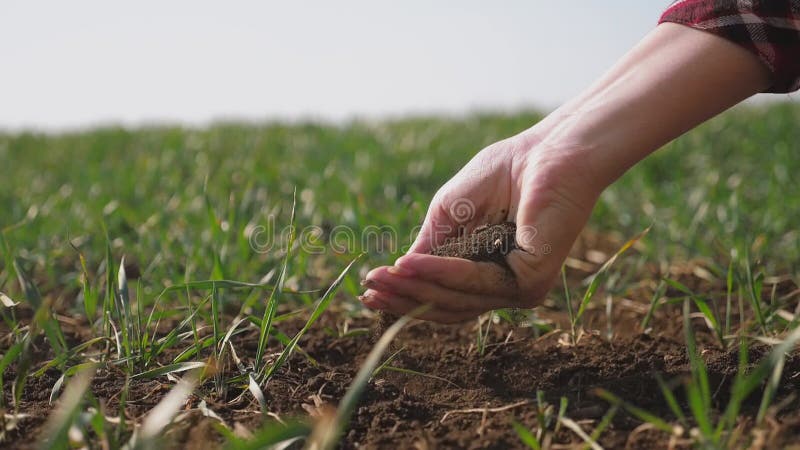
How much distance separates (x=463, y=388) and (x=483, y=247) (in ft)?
1.12

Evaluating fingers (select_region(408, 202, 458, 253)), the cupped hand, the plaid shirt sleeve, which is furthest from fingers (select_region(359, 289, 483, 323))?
the plaid shirt sleeve

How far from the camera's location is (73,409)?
1010mm

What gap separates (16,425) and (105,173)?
140 inches

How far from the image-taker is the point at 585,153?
64.9 inches

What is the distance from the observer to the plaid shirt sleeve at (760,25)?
1582 millimetres

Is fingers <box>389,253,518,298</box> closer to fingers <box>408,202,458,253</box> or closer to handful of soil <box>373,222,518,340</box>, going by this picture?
handful of soil <box>373,222,518,340</box>

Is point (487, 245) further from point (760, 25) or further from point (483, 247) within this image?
point (760, 25)

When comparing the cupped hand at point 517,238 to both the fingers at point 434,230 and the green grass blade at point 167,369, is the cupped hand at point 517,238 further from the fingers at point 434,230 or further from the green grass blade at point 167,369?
the green grass blade at point 167,369

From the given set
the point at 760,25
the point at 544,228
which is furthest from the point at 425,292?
the point at 760,25

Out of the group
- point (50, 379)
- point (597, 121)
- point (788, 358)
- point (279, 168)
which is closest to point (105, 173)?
point (279, 168)

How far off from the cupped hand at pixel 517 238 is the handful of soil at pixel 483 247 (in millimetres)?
23

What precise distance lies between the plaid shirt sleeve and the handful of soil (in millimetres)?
665

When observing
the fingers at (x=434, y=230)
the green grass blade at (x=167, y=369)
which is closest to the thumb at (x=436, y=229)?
the fingers at (x=434, y=230)

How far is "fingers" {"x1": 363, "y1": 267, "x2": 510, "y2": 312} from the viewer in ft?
5.02
